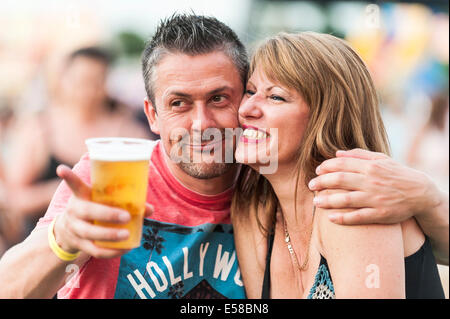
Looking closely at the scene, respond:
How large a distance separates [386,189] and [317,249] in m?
0.33

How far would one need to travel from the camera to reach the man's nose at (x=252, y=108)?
1.69 m

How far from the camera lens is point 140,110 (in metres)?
3.60

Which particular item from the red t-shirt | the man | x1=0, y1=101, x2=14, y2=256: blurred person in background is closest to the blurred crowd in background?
x1=0, y1=101, x2=14, y2=256: blurred person in background

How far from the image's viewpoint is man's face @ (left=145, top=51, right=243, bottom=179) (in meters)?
1.76

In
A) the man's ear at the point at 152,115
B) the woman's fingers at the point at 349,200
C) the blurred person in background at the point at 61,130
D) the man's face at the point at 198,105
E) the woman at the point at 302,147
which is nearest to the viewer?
the woman's fingers at the point at 349,200

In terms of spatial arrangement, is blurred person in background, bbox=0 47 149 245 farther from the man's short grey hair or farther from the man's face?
the man's face

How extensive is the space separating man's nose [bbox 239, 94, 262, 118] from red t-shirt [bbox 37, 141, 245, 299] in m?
0.37

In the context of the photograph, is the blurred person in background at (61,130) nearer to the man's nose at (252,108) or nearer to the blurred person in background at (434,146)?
the man's nose at (252,108)

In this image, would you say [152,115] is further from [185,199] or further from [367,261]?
[367,261]

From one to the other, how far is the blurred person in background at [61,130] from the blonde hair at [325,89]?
5.67 ft

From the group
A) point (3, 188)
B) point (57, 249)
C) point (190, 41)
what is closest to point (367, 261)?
point (57, 249)

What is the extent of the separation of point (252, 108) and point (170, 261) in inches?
24.7

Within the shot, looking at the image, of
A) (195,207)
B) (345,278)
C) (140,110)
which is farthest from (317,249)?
(140,110)

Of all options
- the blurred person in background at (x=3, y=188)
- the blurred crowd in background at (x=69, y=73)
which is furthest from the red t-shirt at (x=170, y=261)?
the blurred person in background at (x=3, y=188)
